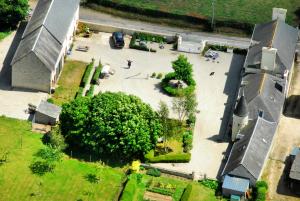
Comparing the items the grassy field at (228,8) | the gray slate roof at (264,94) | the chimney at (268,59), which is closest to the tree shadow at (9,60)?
the grassy field at (228,8)

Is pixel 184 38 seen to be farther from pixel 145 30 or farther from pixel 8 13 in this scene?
pixel 8 13

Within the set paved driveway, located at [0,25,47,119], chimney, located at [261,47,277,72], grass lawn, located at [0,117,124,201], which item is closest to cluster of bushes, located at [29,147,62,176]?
grass lawn, located at [0,117,124,201]

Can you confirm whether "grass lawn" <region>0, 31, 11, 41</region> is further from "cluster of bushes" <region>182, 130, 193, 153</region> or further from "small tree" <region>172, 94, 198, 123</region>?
"cluster of bushes" <region>182, 130, 193, 153</region>

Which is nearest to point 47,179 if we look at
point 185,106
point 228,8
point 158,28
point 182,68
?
point 185,106

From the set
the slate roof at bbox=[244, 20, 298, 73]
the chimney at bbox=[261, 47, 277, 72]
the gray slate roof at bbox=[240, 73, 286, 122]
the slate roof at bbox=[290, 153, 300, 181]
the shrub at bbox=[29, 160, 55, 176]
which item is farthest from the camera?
the slate roof at bbox=[244, 20, 298, 73]

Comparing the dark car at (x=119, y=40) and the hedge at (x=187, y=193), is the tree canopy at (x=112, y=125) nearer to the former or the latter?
the hedge at (x=187, y=193)

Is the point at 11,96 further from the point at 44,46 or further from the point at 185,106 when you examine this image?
the point at 185,106
